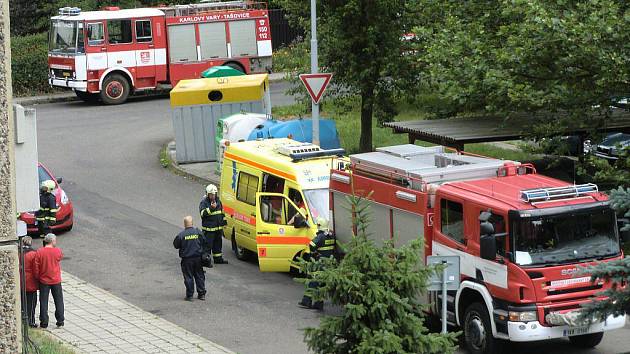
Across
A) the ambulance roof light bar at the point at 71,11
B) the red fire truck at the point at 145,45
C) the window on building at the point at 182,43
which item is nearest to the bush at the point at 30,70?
the red fire truck at the point at 145,45

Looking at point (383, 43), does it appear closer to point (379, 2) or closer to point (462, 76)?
point (379, 2)

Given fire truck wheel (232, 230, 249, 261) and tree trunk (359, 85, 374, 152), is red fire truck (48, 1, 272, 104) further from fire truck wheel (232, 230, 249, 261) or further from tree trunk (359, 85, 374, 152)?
fire truck wheel (232, 230, 249, 261)

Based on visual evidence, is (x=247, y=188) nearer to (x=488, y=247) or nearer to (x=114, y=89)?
(x=488, y=247)

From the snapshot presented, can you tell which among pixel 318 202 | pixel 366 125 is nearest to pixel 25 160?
pixel 318 202

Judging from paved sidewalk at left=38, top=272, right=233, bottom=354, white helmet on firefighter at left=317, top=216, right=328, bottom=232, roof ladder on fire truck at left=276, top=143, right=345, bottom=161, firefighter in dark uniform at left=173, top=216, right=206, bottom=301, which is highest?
roof ladder on fire truck at left=276, top=143, right=345, bottom=161

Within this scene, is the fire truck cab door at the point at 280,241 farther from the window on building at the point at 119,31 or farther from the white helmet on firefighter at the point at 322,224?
the window on building at the point at 119,31

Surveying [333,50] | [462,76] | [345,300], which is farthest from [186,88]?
[345,300]

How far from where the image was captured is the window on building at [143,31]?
3512 cm

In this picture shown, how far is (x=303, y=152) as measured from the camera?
57.9ft

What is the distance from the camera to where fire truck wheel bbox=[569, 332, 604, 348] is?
44.4 feet

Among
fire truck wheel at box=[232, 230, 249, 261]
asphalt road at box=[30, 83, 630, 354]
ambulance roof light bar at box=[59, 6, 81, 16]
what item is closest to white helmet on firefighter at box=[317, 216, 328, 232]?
asphalt road at box=[30, 83, 630, 354]

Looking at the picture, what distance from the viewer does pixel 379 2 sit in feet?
76.8

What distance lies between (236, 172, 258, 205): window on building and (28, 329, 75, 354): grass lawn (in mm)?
5109

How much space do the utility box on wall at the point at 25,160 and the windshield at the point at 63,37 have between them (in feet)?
98.8
